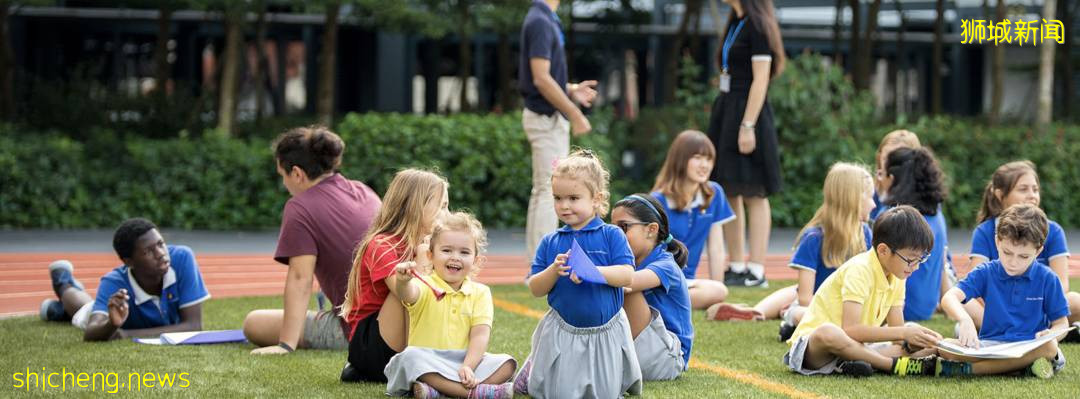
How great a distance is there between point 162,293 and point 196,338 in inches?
16.2

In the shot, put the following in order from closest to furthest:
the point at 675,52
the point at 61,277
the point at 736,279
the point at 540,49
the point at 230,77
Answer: the point at 61,277, the point at 540,49, the point at 736,279, the point at 230,77, the point at 675,52

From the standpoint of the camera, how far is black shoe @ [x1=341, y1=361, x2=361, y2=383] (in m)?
5.68

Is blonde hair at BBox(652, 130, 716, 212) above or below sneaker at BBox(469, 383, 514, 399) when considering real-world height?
above

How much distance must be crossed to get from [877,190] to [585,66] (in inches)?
620

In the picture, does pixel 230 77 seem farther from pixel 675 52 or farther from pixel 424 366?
pixel 424 366

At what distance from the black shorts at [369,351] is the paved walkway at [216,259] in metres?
3.39

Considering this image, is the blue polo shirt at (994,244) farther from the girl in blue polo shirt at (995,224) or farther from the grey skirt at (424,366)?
the grey skirt at (424,366)

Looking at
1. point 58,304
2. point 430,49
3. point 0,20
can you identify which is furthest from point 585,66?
point 58,304

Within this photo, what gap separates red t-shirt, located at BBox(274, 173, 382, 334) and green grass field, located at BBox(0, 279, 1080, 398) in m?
0.37

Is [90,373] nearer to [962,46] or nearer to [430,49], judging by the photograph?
[430,49]

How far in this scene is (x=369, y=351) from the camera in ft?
18.4

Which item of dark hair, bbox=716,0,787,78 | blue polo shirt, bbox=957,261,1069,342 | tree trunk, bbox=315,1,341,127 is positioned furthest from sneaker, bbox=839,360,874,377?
tree trunk, bbox=315,1,341,127

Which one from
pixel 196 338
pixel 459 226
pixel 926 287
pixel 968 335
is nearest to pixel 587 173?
pixel 459 226

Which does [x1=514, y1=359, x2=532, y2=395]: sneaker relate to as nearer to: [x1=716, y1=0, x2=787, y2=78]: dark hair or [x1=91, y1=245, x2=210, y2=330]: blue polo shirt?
[x1=91, y1=245, x2=210, y2=330]: blue polo shirt
